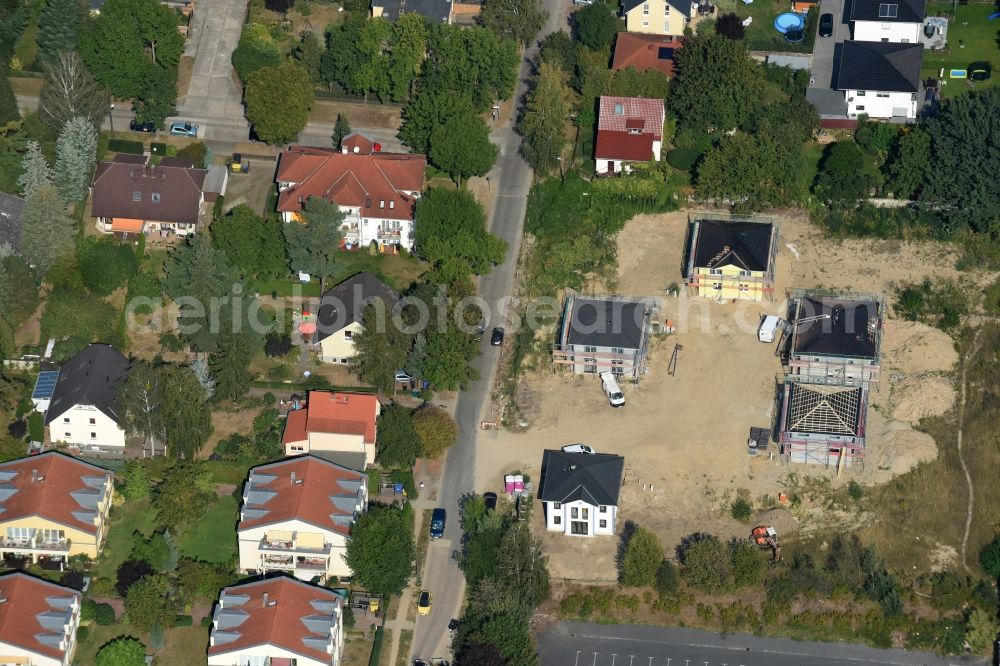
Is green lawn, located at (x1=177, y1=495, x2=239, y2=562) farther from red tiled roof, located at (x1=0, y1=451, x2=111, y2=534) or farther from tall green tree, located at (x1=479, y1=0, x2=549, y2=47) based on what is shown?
tall green tree, located at (x1=479, y1=0, x2=549, y2=47)

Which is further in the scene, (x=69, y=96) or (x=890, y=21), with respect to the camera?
(x=890, y=21)

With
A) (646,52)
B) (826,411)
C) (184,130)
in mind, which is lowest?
(826,411)

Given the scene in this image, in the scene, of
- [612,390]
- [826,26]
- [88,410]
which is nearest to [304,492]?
[88,410]

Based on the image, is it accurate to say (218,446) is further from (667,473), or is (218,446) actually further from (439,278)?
(667,473)

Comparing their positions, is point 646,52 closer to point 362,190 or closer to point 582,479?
point 362,190

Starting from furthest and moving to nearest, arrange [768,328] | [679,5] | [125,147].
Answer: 1. [679,5]
2. [125,147]
3. [768,328]

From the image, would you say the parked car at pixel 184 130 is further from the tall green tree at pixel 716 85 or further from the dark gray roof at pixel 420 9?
the tall green tree at pixel 716 85

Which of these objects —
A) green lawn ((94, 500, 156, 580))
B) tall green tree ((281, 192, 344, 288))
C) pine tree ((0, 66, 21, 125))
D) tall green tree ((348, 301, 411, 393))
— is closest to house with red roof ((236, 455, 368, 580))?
green lawn ((94, 500, 156, 580))
